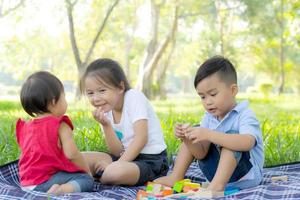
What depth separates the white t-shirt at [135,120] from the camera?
10.0 ft

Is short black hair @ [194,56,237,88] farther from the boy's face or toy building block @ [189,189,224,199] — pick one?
toy building block @ [189,189,224,199]

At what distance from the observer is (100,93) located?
3.03 m

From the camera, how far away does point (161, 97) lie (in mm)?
19781

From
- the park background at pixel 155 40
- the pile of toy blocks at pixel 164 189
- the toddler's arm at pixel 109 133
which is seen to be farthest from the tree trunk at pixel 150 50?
the pile of toy blocks at pixel 164 189

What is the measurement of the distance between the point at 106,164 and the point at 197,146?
0.60m

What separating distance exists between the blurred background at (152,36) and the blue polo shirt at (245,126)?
1317 cm

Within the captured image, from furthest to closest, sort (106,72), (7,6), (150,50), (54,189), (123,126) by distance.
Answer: (7,6) → (150,50) → (123,126) → (106,72) → (54,189)

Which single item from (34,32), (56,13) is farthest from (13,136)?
(34,32)

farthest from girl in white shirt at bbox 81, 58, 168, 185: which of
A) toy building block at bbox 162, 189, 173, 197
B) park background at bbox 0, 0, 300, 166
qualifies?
park background at bbox 0, 0, 300, 166

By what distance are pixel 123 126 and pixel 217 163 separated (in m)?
0.68

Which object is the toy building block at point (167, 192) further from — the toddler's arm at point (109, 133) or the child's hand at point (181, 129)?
the toddler's arm at point (109, 133)

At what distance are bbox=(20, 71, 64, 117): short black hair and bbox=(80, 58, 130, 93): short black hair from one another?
413 millimetres

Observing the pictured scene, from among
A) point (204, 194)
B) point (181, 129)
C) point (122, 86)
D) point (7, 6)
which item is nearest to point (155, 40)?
point (7, 6)

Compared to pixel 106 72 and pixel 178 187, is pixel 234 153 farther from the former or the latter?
pixel 106 72
